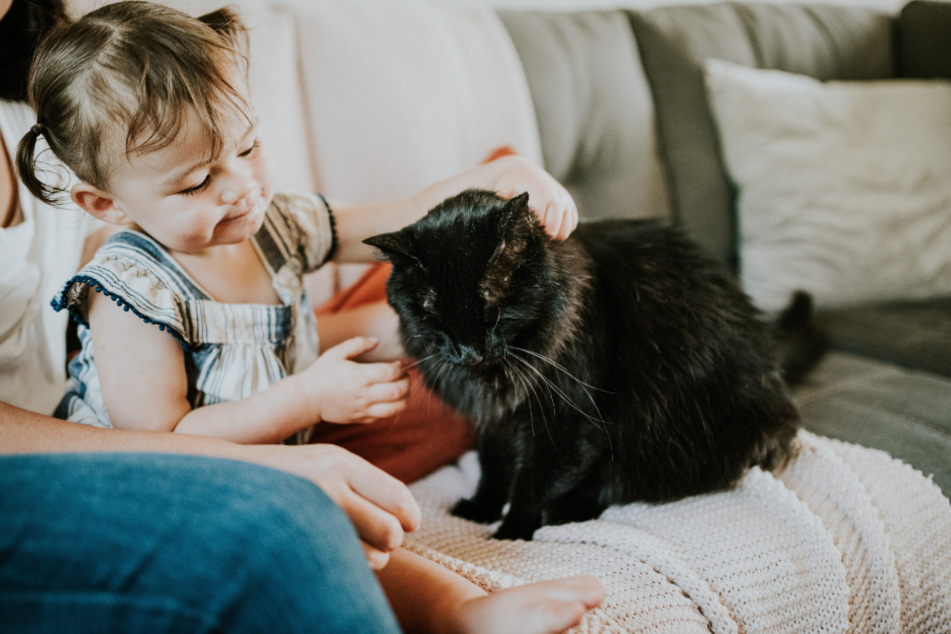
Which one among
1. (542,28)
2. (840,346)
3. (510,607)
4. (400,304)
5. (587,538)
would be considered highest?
(542,28)

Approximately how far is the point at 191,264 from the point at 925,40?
7.12ft

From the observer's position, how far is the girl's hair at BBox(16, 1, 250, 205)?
2.20 ft

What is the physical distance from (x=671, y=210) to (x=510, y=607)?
1.28 meters

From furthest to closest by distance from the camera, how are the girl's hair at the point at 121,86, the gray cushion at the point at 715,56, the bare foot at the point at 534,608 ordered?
the gray cushion at the point at 715,56 → the girl's hair at the point at 121,86 → the bare foot at the point at 534,608

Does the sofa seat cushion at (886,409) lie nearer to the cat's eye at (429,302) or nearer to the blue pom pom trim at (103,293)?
the cat's eye at (429,302)

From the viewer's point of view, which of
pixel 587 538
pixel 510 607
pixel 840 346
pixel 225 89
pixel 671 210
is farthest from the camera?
pixel 671 210

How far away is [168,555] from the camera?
44 centimetres

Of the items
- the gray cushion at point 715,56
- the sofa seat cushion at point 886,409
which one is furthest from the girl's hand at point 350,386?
the gray cushion at point 715,56

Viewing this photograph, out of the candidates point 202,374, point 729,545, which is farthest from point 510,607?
point 202,374

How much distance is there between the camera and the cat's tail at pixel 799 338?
4.23 ft

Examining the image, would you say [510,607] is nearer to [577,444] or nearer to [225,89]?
[577,444]

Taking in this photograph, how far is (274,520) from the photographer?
46 centimetres

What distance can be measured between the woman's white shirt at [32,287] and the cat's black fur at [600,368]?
0.51 m

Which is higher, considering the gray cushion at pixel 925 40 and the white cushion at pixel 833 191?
the gray cushion at pixel 925 40
